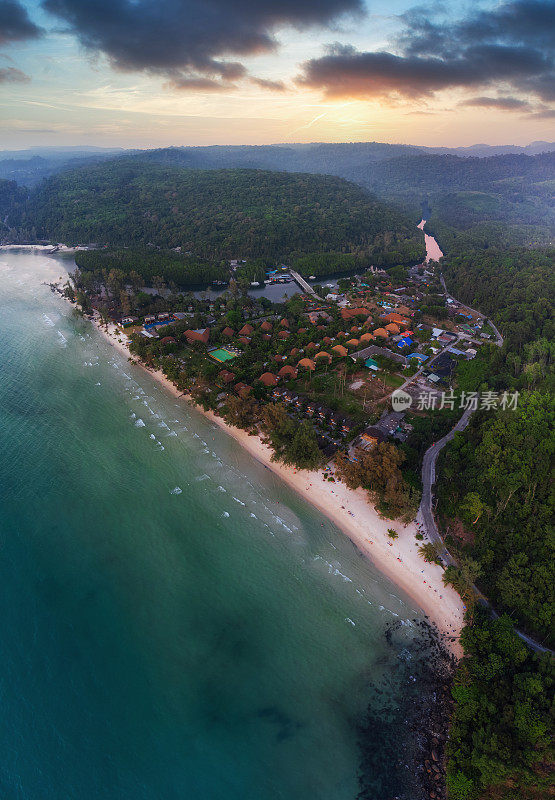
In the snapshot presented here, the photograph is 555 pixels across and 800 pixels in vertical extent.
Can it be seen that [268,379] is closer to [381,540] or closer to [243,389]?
[243,389]

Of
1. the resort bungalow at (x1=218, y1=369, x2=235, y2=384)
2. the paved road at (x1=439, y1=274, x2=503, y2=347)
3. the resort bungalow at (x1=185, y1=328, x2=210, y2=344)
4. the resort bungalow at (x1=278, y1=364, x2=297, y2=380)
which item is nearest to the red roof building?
the resort bungalow at (x1=278, y1=364, x2=297, y2=380)

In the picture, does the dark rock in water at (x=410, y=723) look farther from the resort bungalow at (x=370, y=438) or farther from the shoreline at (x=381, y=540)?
the resort bungalow at (x=370, y=438)

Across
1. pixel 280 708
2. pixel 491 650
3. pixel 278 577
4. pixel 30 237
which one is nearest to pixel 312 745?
pixel 280 708

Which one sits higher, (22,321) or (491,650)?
(22,321)

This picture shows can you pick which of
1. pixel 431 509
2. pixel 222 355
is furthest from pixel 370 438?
pixel 222 355

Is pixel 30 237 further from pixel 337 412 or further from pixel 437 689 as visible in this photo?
pixel 437 689

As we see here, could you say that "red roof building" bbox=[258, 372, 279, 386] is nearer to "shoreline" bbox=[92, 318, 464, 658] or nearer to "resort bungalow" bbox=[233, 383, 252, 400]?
"resort bungalow" bbox=[233, 383, 252, 400]

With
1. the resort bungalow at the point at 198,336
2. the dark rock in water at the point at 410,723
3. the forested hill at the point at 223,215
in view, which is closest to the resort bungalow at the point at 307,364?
the resort bungalow at the point at 198,336
